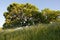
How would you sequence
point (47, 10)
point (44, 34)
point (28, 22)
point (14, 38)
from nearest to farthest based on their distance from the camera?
1. point (44, 34)
2. point (14, 38)
3. point (28, 22)
4. point (47, 10)

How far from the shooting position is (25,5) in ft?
115

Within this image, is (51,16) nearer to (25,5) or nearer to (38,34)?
(25,5)

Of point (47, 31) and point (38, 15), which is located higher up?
point (47, 31)

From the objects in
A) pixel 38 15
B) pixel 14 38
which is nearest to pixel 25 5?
pixel 38 15

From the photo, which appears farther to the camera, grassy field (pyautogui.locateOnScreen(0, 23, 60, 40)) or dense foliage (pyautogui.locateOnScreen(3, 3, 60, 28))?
dense foliage (pyautogui.locateOnScreen(3, 3, 60, 28))

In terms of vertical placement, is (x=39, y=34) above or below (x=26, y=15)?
above

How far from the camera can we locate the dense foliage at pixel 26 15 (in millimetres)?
32812

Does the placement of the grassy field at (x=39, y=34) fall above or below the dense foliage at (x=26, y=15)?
above

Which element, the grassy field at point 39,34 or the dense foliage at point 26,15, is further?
the dense foliage at point 26,15

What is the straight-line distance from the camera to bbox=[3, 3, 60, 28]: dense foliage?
32.8 m

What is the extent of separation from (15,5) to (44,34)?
28.5 m

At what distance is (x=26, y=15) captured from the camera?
109ft

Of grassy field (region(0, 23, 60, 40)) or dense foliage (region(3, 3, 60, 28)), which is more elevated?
grassy field (region(0, 23, 60, 40))

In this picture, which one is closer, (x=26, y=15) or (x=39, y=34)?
(x=39, y=34)
